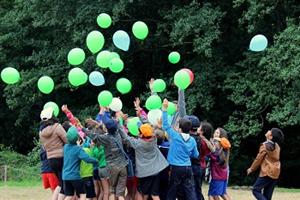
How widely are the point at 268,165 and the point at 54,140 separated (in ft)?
10.7

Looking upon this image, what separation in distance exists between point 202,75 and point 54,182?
10.4m

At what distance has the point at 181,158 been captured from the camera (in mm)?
8961

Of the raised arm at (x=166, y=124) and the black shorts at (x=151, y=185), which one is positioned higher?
the raised arm at (x=166, y=124)

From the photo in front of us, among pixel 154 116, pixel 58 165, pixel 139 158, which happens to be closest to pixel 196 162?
pixel 139 158

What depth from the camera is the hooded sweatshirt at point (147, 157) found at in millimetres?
9281

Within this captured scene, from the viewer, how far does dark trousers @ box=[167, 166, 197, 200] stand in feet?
29.4

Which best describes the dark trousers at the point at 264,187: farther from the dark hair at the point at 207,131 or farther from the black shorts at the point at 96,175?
the black shorts at the point at 96,175

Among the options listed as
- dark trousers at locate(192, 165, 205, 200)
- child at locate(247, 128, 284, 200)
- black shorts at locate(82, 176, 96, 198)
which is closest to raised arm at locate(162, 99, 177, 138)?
dark trousers at locate(192, 165, 205, 200)

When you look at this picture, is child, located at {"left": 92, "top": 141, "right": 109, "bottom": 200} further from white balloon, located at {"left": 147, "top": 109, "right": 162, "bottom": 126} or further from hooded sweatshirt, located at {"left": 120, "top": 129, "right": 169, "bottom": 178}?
white balloon, located at {"left": 147, "top": 109, "right": 162, "bottom": 126}

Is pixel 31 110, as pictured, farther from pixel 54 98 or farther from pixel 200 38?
pixel 200 38

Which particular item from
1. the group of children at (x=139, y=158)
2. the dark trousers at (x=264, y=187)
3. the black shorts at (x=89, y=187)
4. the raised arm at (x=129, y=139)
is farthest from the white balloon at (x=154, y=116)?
the dark trousers at (x=264, y=187)

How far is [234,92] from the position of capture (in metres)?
19.1

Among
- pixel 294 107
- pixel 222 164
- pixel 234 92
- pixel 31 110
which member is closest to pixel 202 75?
pixel 234 92

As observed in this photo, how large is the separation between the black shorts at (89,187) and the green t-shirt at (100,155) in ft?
0.87
